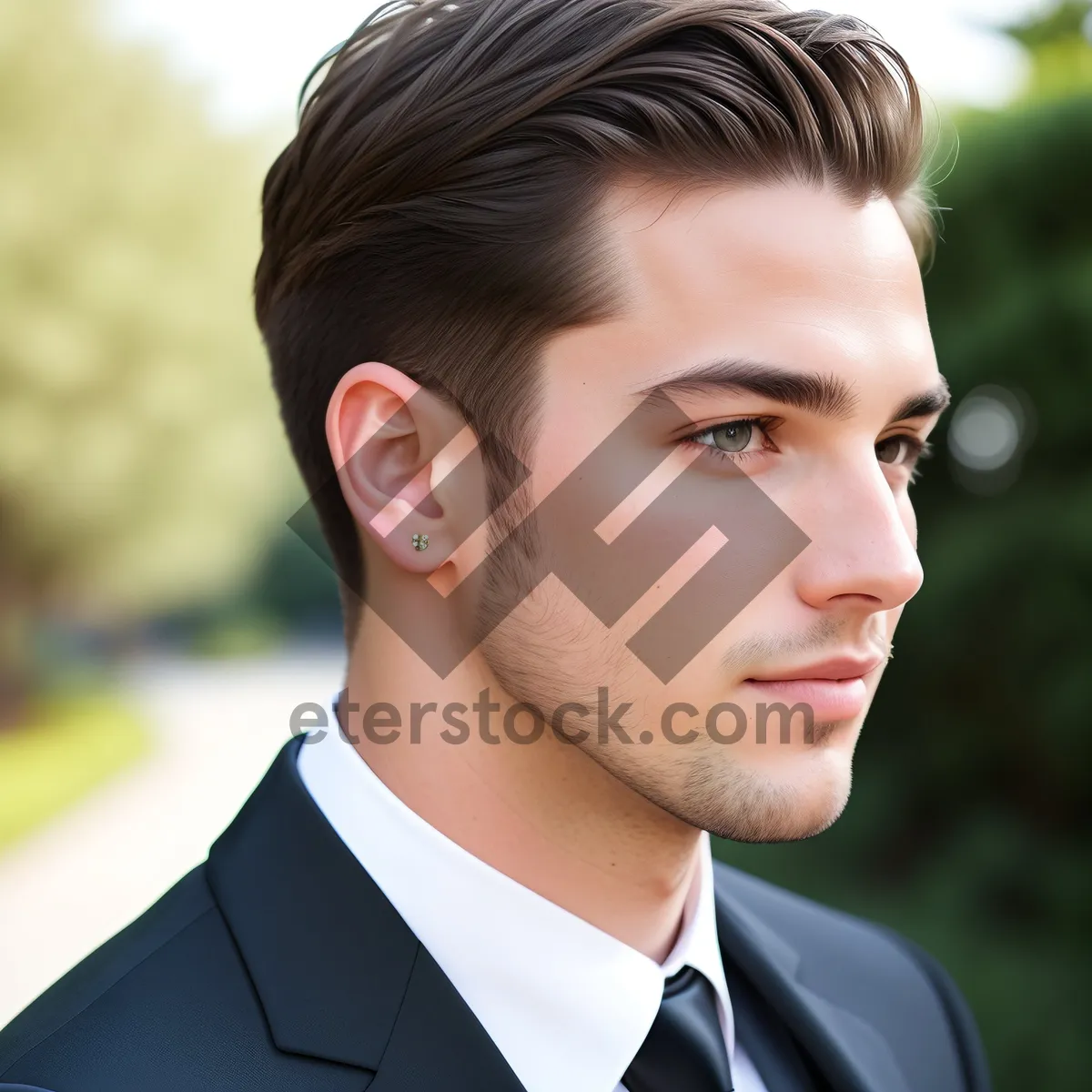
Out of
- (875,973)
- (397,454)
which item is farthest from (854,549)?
(875,973)

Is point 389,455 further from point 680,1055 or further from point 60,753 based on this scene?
point 60,753

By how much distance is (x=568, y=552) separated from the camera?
6.11 feet

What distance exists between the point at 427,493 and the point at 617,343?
42cm

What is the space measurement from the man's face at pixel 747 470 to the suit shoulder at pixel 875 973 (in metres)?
0.81

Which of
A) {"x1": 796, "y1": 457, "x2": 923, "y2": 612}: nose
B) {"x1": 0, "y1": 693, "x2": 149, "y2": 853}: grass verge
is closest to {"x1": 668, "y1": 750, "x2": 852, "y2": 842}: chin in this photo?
{"x1": 796, "y1": 457, "x2": 923, "y2": 612}: nose

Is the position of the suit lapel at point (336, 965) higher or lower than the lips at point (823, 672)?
lower

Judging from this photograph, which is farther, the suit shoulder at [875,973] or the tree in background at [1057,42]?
the tree in background at [1057,42]

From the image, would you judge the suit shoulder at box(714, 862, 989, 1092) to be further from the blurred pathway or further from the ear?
the blurred pathway

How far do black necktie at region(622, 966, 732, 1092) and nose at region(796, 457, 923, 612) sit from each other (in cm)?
71

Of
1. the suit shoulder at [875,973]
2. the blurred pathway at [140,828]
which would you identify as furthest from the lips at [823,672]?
the blurred pathway at [140,828]

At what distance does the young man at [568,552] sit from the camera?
5.76ft

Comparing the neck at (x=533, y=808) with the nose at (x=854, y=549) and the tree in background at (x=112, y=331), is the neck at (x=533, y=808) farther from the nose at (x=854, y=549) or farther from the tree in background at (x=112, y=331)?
the tree in background at (x=112, y=331)

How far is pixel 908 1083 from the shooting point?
2.31 meters

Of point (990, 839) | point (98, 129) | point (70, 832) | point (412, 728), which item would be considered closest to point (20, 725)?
point (70, 832)
